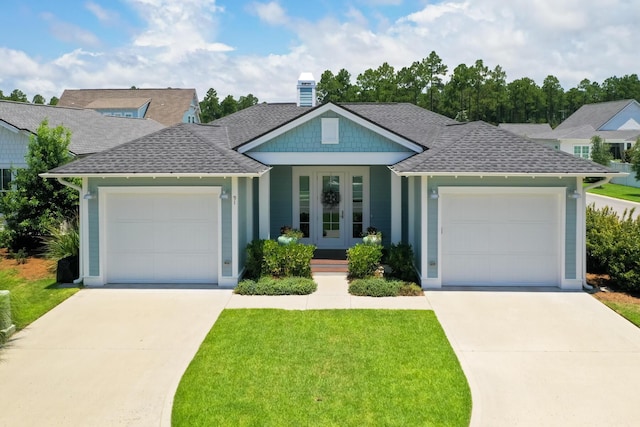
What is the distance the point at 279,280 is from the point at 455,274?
4.18 m

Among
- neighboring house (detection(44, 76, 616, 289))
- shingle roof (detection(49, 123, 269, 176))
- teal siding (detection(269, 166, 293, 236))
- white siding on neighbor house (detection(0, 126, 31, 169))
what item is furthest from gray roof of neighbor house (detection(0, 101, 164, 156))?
neighboring house (detection(44, 76, 616, 289))

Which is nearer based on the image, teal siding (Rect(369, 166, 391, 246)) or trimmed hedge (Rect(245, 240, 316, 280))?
trimmed hedge (Rect(245, 240, 316, 280))

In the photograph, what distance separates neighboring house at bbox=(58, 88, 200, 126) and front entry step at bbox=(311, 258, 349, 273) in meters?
36.0

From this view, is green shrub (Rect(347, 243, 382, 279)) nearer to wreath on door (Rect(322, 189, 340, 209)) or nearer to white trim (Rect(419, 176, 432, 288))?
white trim (Rect(419, 176, 432, 288))

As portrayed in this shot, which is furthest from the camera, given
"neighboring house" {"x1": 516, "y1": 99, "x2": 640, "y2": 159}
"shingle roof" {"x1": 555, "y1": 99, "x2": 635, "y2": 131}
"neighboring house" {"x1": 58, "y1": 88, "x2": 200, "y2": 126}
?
"shingle roof" {"x1": 555, "y1": 99, "x2": 635, "y2": 131}

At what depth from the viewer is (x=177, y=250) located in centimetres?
1311

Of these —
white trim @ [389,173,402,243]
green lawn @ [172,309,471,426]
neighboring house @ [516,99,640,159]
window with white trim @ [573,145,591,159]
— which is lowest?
green lawn @ [172,309,471,426]

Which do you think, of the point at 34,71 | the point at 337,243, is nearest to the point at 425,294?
the point at 337,243

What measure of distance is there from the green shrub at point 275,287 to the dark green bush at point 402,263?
2039mm

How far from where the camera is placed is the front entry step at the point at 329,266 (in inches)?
578

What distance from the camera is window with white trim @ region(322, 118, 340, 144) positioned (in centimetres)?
1445

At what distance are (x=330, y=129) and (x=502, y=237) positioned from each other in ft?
16.9

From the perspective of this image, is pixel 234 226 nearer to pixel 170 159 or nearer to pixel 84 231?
pixel 170 159

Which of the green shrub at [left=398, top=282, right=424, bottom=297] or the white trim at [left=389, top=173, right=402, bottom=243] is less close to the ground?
the white trim at [left=389, top=173, right=402, bottom=243]
